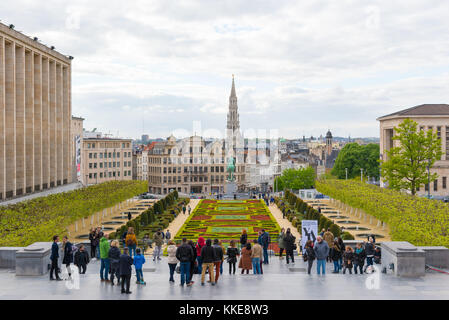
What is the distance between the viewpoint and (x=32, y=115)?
53281mm

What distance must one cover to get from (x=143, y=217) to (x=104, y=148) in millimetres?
74252

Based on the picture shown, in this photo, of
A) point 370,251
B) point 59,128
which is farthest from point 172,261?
point 59,128

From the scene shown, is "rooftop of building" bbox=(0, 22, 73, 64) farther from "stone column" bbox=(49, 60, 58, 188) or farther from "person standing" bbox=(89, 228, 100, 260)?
"person standing" bbox=(89, 228, 100, 260)

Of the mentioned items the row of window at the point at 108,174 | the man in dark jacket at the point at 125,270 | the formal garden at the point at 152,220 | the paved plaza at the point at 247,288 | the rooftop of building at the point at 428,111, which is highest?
the rooftop of building at the point at 428,111

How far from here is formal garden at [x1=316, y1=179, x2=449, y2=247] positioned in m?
24.0

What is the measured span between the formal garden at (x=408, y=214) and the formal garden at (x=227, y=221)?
8.72 m

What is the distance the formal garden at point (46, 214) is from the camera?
79.8 feet

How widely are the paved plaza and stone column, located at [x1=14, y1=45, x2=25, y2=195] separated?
32.8m

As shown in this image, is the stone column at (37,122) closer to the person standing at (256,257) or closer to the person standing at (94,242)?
the person standing at (94,242)

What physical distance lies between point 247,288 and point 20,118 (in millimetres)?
40343

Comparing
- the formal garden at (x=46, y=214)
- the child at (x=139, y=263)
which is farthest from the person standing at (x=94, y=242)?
the child at (x=139, y=263)

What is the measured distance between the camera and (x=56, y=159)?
63.0 metres

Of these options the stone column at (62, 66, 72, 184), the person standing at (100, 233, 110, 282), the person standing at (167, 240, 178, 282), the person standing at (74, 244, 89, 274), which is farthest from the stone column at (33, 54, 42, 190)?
the person standing at (167, 240, 178, 282)

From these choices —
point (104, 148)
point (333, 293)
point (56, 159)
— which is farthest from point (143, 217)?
point (104, 148)
